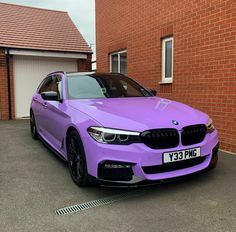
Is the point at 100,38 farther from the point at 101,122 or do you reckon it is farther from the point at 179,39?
the point at 101,122

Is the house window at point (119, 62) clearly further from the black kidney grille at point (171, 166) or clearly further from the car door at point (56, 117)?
the black kidney grille at point (171, 166)

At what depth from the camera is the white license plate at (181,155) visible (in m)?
3.59

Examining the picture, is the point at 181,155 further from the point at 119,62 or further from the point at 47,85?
the point at 119,62

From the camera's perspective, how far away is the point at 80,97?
4.88m

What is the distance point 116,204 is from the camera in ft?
11.8

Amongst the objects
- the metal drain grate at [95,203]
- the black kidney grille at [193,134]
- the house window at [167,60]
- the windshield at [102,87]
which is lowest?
the metal drain grate at [95,203]

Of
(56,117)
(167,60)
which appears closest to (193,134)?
(56,117)

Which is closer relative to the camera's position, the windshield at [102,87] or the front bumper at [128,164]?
the front bumper at [128,164]

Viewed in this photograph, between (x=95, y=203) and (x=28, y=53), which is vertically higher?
(x=28, y=53)

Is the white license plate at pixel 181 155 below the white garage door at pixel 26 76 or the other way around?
below

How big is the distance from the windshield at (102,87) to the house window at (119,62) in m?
4.65

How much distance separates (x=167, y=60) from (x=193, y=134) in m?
4.45

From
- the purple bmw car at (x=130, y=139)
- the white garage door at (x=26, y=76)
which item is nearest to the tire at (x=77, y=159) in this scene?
the purple bmw car at (x=130, y=139)

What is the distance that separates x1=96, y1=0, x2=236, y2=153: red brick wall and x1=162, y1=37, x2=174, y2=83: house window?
0.45ft
